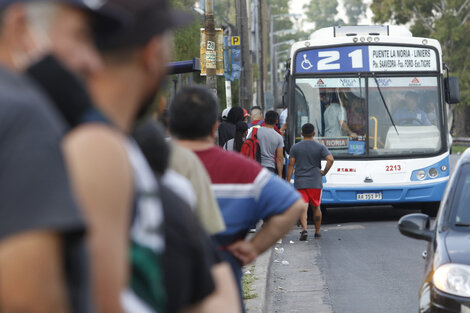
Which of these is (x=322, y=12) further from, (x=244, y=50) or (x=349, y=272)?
(x=349, y=272)

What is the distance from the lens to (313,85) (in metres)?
16.3

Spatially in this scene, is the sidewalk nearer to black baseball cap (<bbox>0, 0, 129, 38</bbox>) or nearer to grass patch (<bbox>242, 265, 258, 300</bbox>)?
grass patch (<bbox>242, 265, 258, 300</bbox>)

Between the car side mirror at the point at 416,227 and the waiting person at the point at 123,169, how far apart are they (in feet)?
14.2

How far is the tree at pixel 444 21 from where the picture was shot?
184 ft

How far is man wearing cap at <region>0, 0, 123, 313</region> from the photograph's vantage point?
1233mm

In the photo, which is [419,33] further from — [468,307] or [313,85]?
[468,307]

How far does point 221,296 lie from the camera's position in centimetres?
232

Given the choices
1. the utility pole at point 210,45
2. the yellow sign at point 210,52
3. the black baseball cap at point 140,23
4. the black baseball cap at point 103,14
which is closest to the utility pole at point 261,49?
the yellow sign at point 210,52

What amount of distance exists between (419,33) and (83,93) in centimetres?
5809

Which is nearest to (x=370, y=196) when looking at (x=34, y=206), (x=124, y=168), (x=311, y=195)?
(x=311, y=195)

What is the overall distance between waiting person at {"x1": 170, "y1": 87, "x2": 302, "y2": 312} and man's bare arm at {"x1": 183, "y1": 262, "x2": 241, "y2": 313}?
1.46 meters

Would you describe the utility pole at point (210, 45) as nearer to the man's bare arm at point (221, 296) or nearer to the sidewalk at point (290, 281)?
the sidewalk at point (290, 281)

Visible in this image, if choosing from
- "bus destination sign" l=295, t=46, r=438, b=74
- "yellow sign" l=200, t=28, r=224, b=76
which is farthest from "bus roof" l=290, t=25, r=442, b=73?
"yellow sign" l=200, t=28, r=224, b=76

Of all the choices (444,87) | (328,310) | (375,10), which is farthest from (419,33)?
(328,310)
